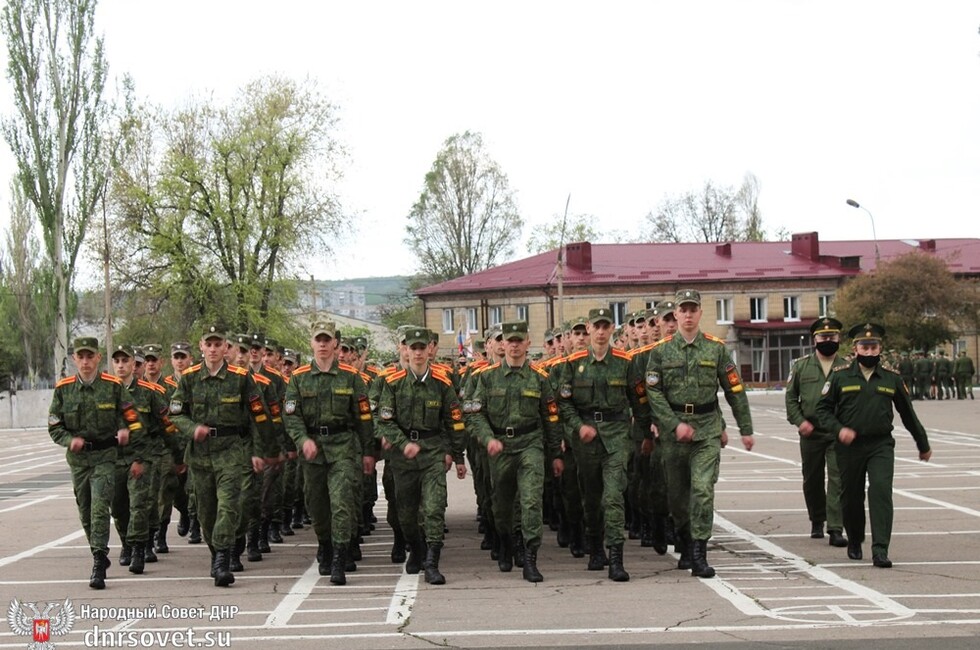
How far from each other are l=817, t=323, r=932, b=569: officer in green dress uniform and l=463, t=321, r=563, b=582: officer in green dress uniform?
2.45 meters

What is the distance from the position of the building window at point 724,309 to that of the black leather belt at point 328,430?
216 feet

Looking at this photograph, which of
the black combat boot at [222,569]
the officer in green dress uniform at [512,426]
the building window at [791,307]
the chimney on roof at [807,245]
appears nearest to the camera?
the black combat boot at [222,569]

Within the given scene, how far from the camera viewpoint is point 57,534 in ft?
48.6

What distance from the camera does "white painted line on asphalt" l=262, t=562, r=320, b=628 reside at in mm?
8854

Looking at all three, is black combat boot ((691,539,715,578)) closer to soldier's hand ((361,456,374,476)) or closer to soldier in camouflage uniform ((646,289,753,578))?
soldier in camouflage uniform ((646,289,753,578))

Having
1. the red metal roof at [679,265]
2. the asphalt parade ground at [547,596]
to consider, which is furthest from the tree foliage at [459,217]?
the asphalt parade ground at [547,596]

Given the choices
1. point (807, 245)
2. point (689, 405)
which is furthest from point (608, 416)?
point (807, 245)

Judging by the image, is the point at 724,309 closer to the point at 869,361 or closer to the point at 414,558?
the point at 869,361

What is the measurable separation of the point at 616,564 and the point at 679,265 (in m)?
67.8

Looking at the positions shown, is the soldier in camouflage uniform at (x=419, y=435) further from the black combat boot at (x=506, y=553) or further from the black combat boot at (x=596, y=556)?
the black combat boot at (x=596, y=556)

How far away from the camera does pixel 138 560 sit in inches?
453

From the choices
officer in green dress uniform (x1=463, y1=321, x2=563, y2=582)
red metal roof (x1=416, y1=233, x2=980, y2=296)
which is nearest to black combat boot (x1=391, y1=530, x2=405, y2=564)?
officer in green dress uniform (x1=463, y1=321, x2=563, y2=582)

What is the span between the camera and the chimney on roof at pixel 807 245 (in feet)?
258

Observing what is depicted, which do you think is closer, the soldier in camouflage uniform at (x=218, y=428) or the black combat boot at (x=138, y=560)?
the soldier in camouflage uniform at (x=218, y=428)
